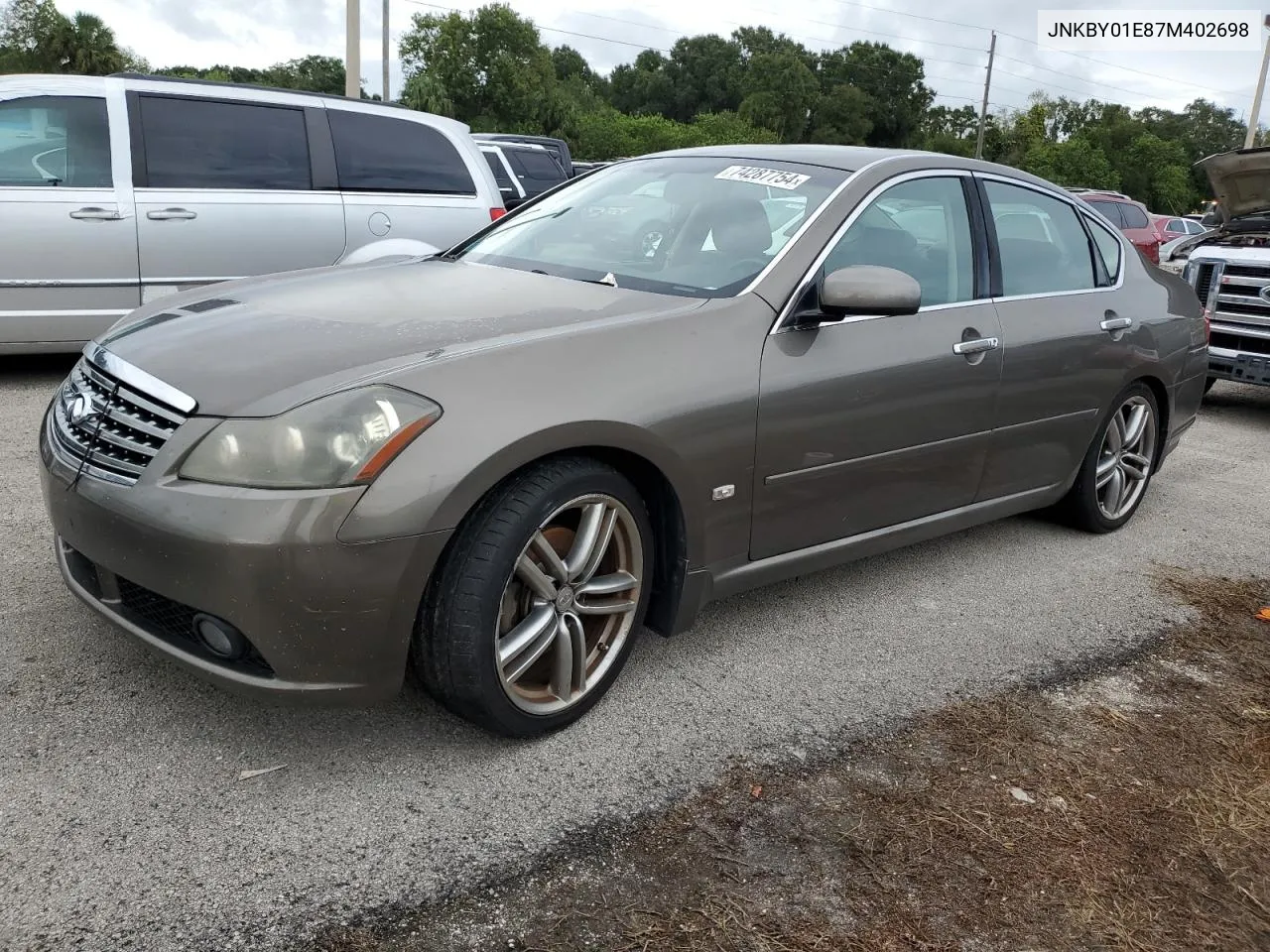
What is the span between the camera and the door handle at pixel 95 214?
6016mm

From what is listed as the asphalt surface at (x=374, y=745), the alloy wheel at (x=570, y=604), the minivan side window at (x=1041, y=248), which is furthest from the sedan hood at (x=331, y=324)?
the minivan side window at (x=1041, y=248)

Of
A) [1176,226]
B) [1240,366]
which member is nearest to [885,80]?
[1176,226]

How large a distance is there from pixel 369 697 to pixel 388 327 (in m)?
0.96

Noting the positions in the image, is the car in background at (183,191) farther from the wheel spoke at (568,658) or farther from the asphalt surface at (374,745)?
the wheel spoke at (568,658)

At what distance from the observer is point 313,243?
6723 mm

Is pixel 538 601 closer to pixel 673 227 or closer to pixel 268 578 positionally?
pixel 268 578

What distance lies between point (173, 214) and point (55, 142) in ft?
2.37

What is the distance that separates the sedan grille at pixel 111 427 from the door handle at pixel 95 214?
150 inches

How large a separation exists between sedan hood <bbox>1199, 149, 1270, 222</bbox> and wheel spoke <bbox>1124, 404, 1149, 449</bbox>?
3.50 meters

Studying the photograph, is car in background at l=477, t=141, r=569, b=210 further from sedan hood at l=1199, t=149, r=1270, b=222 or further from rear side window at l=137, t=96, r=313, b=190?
sedan hood at l=1199, t=149, r=1270, b=222

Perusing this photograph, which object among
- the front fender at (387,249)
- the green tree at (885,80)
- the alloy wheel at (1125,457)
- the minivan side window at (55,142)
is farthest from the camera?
the green tree at (885,80)

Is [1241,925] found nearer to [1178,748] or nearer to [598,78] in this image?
[1178,748]

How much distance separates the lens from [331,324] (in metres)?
2.80

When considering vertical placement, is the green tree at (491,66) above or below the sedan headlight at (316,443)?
above
